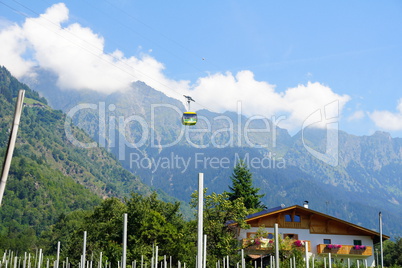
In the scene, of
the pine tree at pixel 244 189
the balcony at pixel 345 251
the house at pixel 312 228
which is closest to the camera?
the balcony at pixel 345 251

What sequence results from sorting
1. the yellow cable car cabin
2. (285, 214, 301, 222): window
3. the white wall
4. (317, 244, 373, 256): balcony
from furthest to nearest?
(285, 214, 301, 222): window, the white wall, (317, 244, 373, 256): balcony, the yellow cable car cabin

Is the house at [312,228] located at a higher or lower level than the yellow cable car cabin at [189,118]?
lower

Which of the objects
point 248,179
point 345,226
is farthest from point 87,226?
point 248,179

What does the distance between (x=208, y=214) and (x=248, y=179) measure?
5230 cm

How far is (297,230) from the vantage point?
54.8 meters

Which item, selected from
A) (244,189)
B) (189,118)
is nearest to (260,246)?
(189,118)

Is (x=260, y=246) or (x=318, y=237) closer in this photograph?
(x=260, y=246)

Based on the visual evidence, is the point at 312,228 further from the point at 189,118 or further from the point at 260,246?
the point at 189,118

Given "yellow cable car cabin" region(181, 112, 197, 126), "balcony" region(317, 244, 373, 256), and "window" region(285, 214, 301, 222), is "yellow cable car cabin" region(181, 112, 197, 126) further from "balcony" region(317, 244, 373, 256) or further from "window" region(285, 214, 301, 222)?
"balcony" region(317, 244, 373, 256)

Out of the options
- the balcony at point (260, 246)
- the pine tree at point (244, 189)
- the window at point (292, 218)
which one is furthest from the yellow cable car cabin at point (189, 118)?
the pine tree at point (244, 189)

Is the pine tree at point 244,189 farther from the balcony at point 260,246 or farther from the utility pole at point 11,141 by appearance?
the utility pole at point 11,141

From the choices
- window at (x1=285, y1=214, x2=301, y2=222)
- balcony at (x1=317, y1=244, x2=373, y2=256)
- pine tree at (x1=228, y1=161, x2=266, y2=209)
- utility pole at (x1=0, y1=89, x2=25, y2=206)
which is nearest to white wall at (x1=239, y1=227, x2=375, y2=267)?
window at (x1=285, y1=214, x2=301, y2=222)

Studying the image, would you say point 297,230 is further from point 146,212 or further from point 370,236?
point 146,212

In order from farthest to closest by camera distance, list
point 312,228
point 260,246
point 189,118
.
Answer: point 312,228 < point 189,118 < point 260,246
